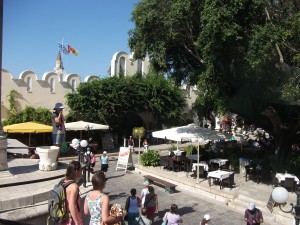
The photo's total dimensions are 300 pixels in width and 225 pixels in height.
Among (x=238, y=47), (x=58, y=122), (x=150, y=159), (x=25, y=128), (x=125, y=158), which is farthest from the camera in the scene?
(x=25, y=128)

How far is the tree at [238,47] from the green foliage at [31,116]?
10.2 meters

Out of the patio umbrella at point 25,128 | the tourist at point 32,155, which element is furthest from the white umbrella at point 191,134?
the patio umbrella at point 25,128

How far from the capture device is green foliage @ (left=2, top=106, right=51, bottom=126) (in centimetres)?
2281

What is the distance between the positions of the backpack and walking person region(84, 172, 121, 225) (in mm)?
335

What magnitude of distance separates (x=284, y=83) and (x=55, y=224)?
32.0 ft

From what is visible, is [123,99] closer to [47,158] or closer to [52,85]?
[52,85]

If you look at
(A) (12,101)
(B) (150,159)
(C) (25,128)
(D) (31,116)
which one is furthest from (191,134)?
(A) (12,101)

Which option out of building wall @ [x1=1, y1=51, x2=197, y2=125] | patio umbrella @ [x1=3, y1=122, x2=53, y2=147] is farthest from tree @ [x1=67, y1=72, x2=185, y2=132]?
patio umbrella @ [x1=3, y1=122, x2=53, y2=147]

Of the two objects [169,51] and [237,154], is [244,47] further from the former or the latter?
[237,154]

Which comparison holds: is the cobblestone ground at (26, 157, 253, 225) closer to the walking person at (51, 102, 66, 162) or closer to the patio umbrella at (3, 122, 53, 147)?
the walking person at (51, 102, 66, 162)

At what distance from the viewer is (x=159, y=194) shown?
1388cm

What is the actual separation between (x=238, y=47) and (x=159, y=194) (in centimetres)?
637

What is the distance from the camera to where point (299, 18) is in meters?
10.7

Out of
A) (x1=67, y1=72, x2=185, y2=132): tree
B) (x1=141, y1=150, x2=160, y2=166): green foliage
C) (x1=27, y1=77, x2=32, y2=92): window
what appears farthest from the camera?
(x1=67, y1=72, x2=185, y2=132): tree
